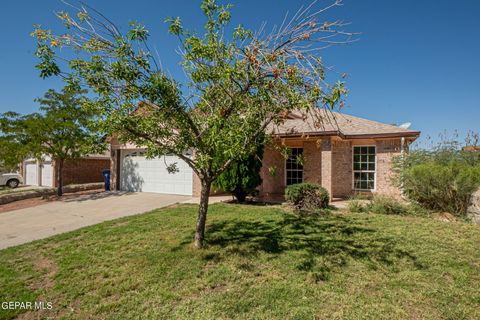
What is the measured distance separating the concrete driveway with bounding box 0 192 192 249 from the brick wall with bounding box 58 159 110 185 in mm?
7836

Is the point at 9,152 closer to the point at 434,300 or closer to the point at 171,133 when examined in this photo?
the point at 171,133

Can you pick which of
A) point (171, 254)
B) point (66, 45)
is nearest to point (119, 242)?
point (171, 254)

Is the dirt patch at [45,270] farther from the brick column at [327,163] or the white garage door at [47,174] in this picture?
the white garage door at [47,174]

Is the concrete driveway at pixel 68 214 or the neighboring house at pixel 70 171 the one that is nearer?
the concrete driveway at pixel 68 214

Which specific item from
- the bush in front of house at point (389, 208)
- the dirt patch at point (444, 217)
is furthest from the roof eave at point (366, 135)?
the dirt patch at point (444, 217)

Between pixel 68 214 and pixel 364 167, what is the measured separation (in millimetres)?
13040

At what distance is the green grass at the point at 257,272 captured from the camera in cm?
338

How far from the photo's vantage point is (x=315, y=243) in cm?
554

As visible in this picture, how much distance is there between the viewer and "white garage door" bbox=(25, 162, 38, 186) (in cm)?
2156

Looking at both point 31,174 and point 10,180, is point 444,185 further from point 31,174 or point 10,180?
point 31,174

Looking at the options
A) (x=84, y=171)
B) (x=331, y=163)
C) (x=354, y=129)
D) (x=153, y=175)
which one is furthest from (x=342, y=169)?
(x=84, y=171)

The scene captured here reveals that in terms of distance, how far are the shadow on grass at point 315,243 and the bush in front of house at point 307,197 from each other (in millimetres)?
1243

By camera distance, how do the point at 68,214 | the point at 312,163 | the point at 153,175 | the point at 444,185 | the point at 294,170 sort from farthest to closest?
1. the point at 153,175
2. the point at 294,170
3. the point at 312,163
4. the point at 68,214
5. the point at 444,185

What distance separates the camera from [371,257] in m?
4.79
